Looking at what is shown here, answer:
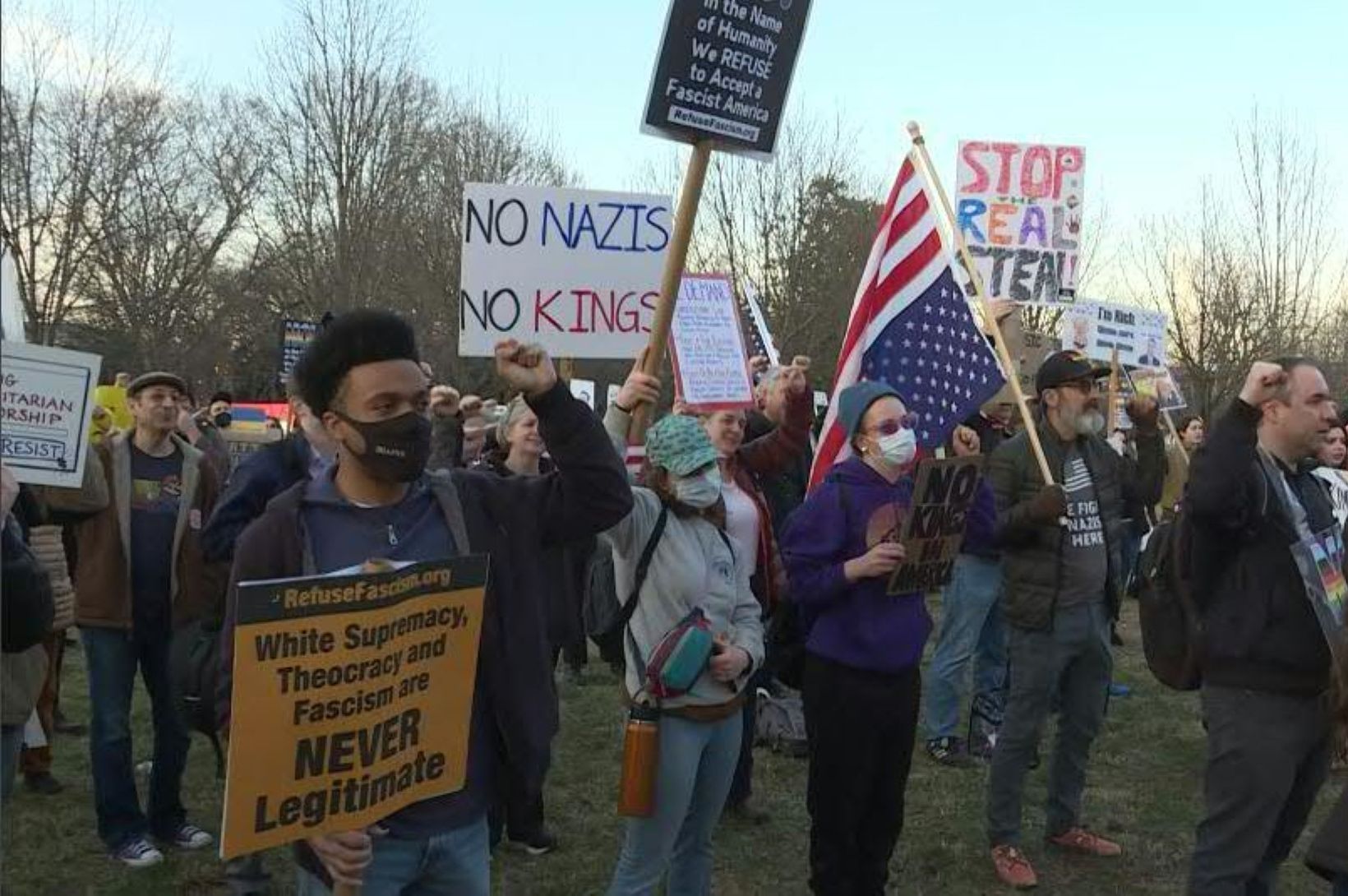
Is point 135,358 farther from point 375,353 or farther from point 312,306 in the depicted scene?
point 375,353

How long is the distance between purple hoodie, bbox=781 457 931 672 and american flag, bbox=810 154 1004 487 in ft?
3.19

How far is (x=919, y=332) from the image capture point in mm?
5465

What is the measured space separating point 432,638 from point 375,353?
60 centimetres

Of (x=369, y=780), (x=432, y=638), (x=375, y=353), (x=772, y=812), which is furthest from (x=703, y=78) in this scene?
(x=772, y=812)

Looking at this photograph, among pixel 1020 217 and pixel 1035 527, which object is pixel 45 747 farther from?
pixel 1020 217

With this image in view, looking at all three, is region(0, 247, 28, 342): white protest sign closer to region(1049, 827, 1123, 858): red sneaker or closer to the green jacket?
the green jacket

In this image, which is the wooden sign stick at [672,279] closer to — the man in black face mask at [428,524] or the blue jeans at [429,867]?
the man in black face mask at [428,524]

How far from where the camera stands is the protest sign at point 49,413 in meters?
4.25

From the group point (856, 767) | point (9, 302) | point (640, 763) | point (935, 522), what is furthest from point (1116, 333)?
point (9, 302)

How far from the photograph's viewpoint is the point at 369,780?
2.37m

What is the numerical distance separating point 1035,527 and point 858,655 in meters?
1.38

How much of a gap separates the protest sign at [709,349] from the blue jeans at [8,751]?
3.45 metres

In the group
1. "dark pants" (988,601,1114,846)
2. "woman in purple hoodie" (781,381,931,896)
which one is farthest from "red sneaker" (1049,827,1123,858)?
"woman in purple hoodie" (781,381,931,896)

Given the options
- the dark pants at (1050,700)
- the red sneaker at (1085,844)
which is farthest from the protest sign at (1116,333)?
the red sneaker at (1085,844)
